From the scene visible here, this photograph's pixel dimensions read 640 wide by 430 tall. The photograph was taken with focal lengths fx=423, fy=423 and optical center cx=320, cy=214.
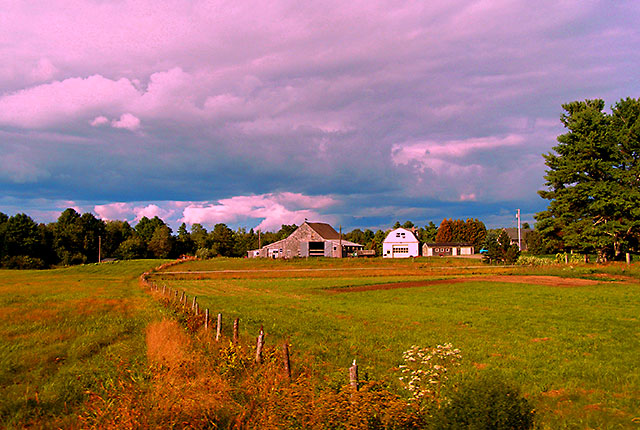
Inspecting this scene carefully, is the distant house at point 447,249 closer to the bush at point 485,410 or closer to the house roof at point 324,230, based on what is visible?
the house roof at point 324,230

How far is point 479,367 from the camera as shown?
11344 millimetres

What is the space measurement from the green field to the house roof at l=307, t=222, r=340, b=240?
237ft

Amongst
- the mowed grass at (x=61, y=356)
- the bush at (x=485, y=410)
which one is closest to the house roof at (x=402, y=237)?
the mowed grass at (x=61, y=356)

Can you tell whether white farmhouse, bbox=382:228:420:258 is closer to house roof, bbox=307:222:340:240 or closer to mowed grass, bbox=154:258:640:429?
house roof, bbox=307:222:340:240

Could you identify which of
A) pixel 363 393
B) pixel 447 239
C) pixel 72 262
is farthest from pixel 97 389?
pixel 447 239

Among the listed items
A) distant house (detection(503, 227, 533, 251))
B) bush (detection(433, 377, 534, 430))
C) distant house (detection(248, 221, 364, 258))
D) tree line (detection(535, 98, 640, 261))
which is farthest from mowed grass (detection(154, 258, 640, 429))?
distant house (detection(503, 227, 533, 251))

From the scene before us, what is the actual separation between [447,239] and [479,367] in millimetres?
120928

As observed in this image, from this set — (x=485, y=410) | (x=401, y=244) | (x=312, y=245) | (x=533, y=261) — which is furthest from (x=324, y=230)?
(x=485, y=410)

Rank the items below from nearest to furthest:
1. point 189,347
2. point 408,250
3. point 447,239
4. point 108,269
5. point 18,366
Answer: point 189,347 → point 18,366 → point 108,269 → point 408,250 → point 447,239

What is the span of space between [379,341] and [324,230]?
91.7m

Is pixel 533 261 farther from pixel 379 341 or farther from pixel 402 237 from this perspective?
pixel 379 341

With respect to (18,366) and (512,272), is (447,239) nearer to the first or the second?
(512,272)

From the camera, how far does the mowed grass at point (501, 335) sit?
9.33m

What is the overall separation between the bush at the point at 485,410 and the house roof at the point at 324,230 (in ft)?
316
